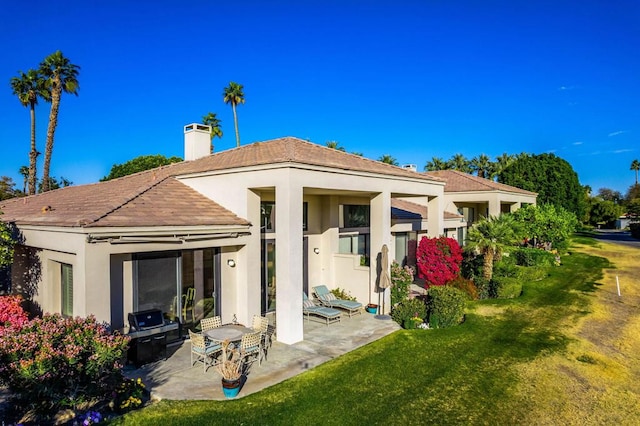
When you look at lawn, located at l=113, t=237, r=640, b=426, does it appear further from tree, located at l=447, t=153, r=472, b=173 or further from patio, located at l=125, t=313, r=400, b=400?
tree, located at l=447, t=153, r=472, b=173

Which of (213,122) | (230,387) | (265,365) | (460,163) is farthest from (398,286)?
(460,163)

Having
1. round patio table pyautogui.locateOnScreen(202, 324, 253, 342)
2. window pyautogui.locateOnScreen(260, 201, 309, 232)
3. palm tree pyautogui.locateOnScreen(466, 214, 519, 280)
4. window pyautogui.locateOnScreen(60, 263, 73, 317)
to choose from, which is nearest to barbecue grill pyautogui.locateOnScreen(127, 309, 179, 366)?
round patio table pyautogui.locateOnScreen(202, 324, 253, 342)

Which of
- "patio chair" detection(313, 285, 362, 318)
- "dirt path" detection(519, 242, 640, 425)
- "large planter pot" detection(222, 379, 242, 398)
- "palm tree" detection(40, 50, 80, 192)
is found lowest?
"dirt path" detection(519, 242, 640, 425)

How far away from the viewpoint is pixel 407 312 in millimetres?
15820

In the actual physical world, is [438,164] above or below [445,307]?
above

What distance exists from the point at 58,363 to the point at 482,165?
217 ft

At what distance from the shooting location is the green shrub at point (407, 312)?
51.7 ft

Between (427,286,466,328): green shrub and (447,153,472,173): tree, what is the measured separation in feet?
173

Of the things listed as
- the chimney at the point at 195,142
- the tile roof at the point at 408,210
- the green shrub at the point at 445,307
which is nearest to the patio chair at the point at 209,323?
the green shrub at the point at 445,307

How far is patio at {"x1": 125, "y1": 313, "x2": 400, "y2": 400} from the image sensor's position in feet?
32.4

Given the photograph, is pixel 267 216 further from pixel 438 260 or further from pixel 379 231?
pixel 438 260

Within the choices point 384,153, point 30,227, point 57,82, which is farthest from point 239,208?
point 384,153

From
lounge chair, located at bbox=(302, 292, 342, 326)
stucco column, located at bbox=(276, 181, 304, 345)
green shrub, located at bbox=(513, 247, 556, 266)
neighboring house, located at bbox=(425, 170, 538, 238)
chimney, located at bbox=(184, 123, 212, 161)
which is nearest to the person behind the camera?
stucco column, located at bbox=(276, 181, 304, 345)

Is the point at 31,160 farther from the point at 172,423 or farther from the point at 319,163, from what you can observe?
the point at 172,423
